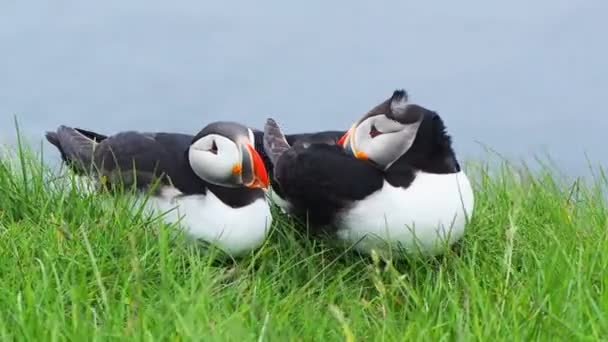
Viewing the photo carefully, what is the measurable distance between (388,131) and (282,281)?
32.3 inches

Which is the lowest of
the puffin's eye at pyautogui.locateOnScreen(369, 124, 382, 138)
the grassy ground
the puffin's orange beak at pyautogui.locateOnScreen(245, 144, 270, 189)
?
the grassy ground

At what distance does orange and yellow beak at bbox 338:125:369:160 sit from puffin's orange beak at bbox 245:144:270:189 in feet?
1.44

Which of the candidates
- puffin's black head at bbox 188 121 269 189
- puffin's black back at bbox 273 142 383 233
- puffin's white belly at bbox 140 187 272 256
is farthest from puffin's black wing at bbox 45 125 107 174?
puffin's black back at bbox 273 142 383 233

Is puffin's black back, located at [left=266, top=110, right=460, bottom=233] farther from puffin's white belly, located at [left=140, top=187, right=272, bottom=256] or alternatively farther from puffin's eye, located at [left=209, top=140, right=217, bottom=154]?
puffin's eye, located at [left=209, top=140, right=217, bottom=154]

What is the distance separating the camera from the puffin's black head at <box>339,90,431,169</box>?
4.30 metres

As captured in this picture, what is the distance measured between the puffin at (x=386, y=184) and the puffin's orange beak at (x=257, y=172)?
0.16 meters

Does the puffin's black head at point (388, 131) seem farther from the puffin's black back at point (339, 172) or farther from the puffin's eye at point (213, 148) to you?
the puffin's eye at point (213, 148)

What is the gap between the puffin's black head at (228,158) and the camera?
4.15 m

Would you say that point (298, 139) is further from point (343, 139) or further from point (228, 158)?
point (228, 158)

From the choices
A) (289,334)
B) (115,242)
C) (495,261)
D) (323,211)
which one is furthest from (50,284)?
(495,261)

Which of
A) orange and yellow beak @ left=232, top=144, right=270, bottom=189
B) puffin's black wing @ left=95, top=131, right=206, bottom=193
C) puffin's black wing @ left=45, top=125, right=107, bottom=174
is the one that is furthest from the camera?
puffin's black wing @ left=45, top=125, right=107, bottom=174

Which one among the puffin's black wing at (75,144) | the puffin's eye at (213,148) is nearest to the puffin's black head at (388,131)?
the puffin's eye at (213,148)

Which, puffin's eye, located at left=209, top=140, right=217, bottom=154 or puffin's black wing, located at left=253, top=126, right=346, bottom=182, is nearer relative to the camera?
puffin's eye, located at left=209, top=140, right=217, bottom=154

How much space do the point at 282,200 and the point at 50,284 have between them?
161 centimetres
